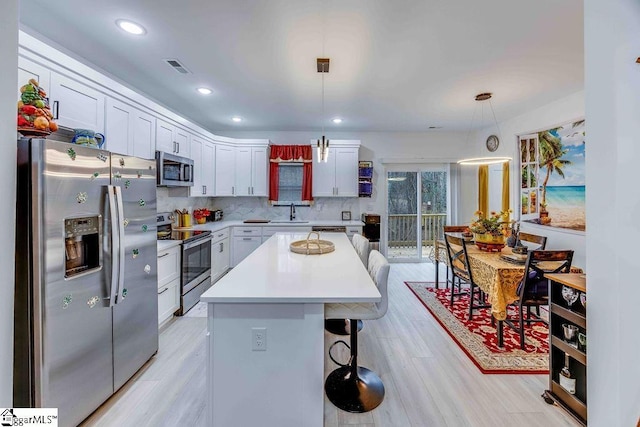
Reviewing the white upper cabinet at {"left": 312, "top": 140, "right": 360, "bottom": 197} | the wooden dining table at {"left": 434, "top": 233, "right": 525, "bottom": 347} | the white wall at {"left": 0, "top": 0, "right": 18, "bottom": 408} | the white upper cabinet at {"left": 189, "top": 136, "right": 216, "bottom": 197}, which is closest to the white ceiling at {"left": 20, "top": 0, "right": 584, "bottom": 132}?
the white upper cabinet at {"left": 189, "top": 136, "right": 216, "bottom": 197}

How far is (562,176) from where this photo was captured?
3.83 metres

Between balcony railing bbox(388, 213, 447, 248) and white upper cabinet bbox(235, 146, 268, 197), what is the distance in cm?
278

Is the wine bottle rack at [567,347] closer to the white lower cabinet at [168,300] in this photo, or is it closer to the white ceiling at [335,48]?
the white ceiling at [335,48]

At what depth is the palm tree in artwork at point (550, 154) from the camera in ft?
12.7

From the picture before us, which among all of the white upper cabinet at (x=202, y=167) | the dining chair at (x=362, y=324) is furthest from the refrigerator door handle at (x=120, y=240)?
the white upper cabinet at (x=202, y=167)

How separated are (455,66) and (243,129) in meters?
3.97

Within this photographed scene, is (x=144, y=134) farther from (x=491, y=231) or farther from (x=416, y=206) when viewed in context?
(x=416, y=206)

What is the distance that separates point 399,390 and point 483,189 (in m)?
4.64

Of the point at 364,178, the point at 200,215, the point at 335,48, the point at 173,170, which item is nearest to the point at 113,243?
the point at 173,170

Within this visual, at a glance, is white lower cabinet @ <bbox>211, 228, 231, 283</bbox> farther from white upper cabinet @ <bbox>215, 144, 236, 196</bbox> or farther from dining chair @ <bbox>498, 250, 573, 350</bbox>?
dining chair @ <bbox>498, 250, 573, 350</bbox>

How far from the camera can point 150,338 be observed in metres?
2.35

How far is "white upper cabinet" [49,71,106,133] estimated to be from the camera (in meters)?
1.95

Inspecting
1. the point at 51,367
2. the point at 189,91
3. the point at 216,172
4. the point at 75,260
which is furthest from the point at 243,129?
the point at 51,367

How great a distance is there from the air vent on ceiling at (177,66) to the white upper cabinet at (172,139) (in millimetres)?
684
